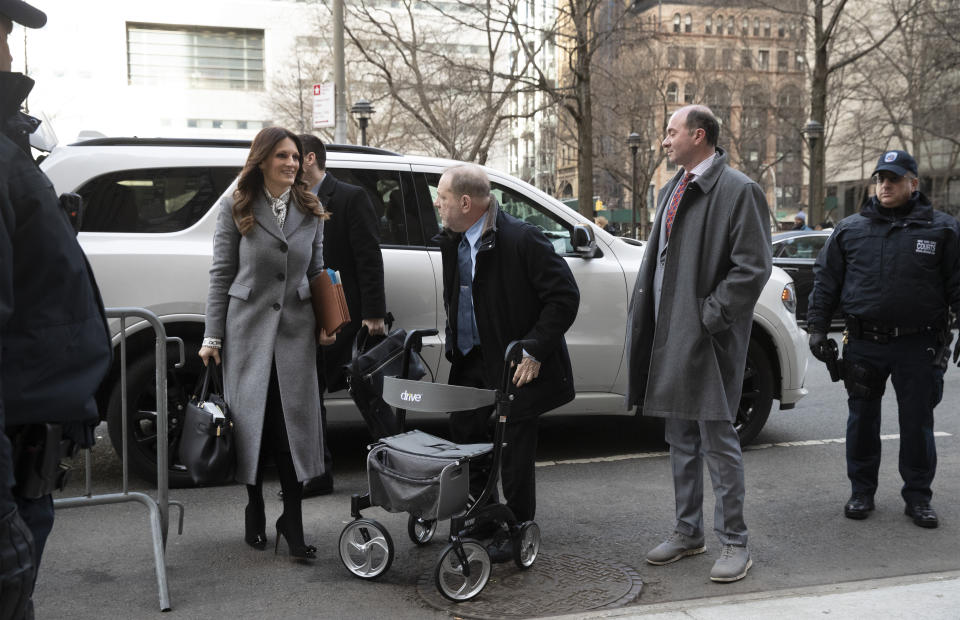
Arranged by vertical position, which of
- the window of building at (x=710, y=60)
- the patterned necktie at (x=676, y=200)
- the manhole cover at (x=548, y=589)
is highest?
the window of building at (x=710, y=60)

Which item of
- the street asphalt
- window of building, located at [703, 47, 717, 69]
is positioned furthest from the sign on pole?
window of building, located at [703, 47, 717, 69]

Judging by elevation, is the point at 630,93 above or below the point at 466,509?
above

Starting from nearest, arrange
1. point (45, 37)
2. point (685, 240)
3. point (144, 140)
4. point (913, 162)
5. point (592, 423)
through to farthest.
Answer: point (685, 240), point (913, 162), point (144, 140), point (592, 423), point (45, 37)

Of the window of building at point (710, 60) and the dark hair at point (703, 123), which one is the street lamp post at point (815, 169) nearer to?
the window of building at point (710, 60)

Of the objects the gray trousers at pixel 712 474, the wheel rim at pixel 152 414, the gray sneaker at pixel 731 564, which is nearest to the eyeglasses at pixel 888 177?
the gray trousers at pixel 712 474

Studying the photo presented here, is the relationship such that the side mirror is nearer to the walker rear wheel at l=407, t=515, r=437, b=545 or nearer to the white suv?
the white suv

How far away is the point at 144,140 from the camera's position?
619 centimetres

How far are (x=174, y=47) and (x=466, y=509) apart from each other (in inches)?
2550

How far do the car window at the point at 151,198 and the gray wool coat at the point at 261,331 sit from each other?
1425 millimetres

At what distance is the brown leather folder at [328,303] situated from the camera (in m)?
4.69

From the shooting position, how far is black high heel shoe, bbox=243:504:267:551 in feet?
16.1

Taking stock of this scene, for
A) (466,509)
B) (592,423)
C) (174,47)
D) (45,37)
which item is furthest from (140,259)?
(174,47)

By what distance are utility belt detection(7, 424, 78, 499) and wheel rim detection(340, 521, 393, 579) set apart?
7.07ft

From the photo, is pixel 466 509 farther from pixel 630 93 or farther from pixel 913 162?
pixel 630 93
